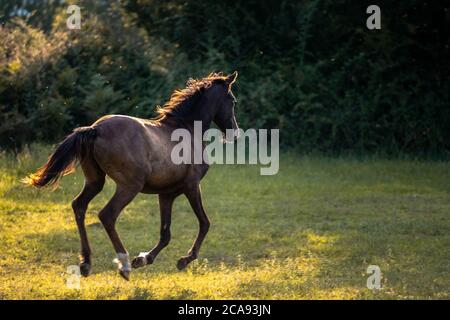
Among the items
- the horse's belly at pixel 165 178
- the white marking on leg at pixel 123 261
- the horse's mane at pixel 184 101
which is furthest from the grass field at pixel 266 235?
the horse's mane at pixel 184 101

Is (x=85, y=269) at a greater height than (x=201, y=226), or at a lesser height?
lesser

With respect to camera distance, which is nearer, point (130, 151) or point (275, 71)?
point (130, 151)

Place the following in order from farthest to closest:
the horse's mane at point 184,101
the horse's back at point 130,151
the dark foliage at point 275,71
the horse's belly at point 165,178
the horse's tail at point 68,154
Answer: the dark foliage at point 275,71, the horse's mane at point 184,101, the horse's belly at point 165,178, the horse's back at point 130,151, the horse's tail at point 68,154

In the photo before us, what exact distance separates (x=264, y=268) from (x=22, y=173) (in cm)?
683

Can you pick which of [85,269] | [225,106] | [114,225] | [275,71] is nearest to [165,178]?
[114,225]

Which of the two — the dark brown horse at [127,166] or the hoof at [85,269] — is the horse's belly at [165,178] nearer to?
the dark brown horse at [127,166]

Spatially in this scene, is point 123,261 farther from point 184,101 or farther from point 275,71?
point 275,71

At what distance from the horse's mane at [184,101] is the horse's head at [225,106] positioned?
0.10 m

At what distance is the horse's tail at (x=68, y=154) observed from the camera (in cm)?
835

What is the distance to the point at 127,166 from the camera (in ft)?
28.0

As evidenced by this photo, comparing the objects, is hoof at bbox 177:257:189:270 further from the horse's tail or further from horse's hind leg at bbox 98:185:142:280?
the horse's tail

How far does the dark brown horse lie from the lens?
8430mm

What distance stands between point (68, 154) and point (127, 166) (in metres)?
0.61
